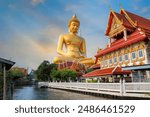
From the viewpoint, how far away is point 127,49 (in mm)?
14805

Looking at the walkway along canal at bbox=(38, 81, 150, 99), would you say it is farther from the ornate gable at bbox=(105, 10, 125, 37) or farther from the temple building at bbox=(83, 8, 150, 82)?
the ornate gable at bbox=(105, 10, 125, 37)

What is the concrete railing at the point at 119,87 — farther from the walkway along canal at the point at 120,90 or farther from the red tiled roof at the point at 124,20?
the red tiled roof at the point at 124,20

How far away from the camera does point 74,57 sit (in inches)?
1172

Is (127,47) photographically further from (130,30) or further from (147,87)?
(147,87)

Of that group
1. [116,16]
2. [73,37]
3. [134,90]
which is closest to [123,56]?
[116,16]

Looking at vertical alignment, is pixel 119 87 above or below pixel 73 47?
below

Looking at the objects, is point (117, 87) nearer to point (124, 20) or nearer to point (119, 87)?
point (119, 87)

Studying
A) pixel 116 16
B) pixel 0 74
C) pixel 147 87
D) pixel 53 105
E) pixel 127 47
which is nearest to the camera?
pixel 53 105

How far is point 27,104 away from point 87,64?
76.9ft

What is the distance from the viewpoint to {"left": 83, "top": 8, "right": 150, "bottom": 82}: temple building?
12945 millimetres

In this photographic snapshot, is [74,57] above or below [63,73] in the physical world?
above

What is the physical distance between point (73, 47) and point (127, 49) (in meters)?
16.4

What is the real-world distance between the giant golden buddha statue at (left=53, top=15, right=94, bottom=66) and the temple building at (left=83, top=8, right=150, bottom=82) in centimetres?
1086

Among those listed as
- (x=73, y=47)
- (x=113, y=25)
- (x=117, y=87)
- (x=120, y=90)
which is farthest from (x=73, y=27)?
(x=120, y=90)
